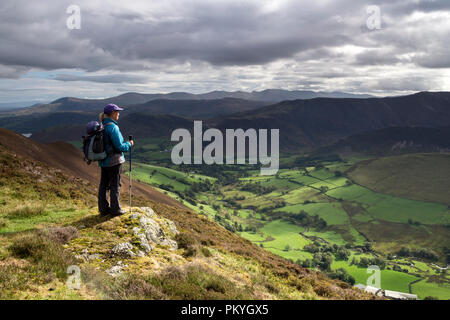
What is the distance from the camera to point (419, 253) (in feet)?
414

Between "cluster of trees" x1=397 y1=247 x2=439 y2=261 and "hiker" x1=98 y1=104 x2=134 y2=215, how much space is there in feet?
494

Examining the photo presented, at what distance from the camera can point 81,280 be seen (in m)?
7.68

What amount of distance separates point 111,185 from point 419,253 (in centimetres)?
15705

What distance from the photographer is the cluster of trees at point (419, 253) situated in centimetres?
12306

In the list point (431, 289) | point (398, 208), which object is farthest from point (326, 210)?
point (431, 289)

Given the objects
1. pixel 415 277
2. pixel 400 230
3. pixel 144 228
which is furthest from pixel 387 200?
pixel 144 228

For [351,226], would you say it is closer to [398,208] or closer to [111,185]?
[398,208]

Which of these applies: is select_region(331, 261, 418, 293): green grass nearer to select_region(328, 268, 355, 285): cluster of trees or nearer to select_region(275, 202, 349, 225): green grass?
select_region(328, 268, 355, 285): cluster of trees

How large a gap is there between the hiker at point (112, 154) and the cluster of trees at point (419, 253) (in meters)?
150

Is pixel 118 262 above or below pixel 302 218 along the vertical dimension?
above

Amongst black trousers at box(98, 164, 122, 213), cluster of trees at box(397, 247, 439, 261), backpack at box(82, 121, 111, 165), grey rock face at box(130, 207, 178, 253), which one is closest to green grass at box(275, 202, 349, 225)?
cluster of trees at box(397, 247, 439, 261)

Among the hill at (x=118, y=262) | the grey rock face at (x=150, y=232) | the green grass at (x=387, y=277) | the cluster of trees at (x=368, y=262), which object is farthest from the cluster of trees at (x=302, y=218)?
the grey rock face at (x=150, y=232)

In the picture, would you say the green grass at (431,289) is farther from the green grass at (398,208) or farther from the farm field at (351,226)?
the green grass at (398,208)
